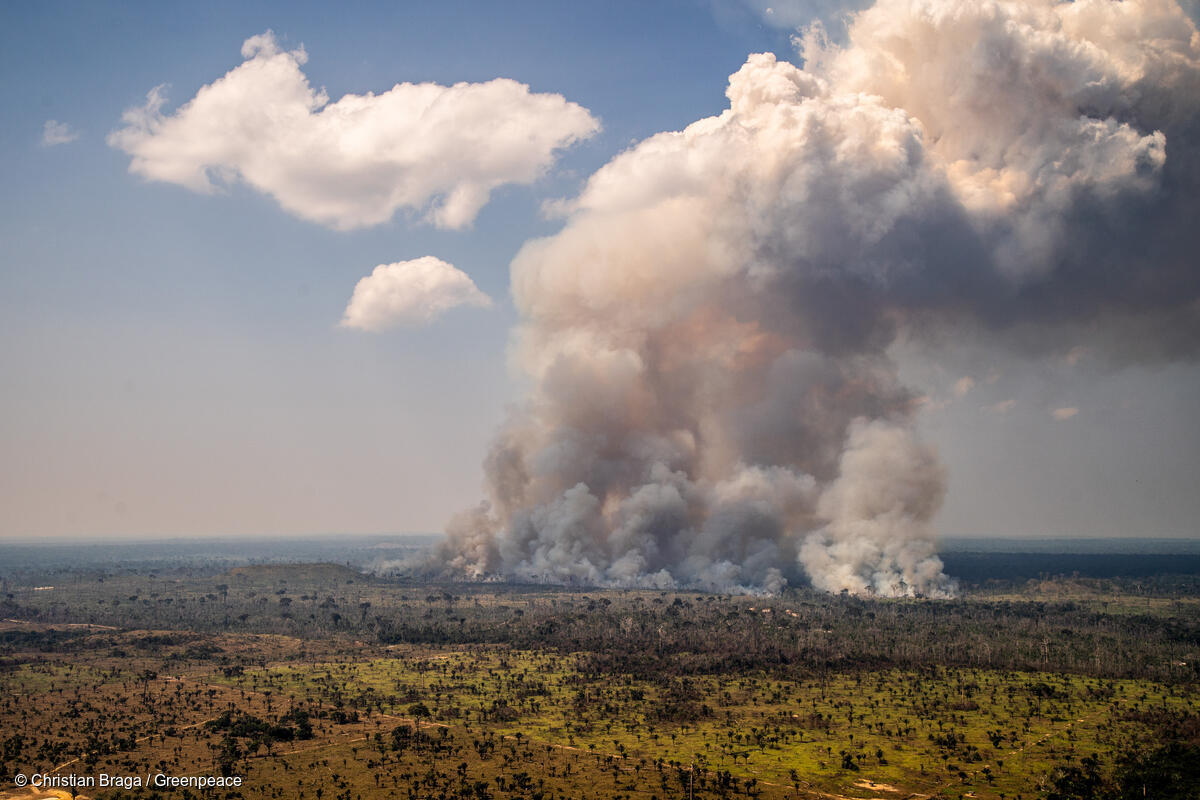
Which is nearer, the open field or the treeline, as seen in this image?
the open field

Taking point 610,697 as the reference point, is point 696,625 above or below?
above

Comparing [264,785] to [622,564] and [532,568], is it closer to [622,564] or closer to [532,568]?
[622,564]

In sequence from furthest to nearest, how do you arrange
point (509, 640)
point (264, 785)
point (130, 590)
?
point (130, 590) → point (509, 640) → point (264, 785)

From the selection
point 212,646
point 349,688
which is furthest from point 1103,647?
point 212,646

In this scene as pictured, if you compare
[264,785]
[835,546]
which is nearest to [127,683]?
[264,785]

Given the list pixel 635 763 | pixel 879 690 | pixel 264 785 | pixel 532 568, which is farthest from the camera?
pixel 532 568

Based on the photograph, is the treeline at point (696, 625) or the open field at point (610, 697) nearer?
the open field at point (610, 697)

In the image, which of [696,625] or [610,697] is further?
[696,625]

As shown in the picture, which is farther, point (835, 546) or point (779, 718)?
point (835, 546)

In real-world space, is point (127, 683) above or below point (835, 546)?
below
